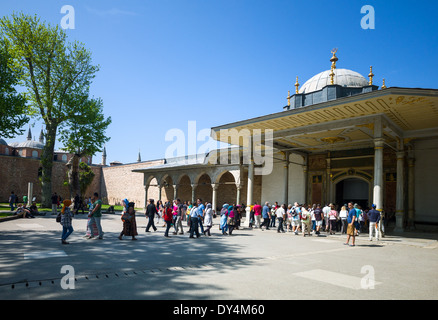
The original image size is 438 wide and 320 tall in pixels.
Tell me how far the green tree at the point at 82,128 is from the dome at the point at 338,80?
17.1m

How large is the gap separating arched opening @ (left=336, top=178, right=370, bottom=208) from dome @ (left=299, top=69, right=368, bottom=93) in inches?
268

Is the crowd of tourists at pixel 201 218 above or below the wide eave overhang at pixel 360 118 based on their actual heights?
below

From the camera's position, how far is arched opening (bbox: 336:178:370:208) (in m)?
20.7

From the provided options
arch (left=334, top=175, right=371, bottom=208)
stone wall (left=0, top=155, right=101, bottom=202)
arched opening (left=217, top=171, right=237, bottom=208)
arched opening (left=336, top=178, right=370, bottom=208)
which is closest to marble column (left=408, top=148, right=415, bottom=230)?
arch (left=334, top=175, right=371, bottom=208)

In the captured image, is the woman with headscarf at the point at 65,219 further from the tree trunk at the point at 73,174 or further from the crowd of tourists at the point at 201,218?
the tree trunk at the point at 73,174

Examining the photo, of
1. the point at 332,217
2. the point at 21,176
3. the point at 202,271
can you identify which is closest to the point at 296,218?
the point at 332,217

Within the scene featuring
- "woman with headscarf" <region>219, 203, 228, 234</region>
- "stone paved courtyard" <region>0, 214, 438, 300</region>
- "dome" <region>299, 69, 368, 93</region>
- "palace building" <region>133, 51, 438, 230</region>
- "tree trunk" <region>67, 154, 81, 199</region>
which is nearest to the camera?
"stone paved courtyard" <region>0, 214, 438, 300</region>

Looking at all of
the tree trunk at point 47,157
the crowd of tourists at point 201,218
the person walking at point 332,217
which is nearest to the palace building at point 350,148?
the crowd of tourists at point 201,218

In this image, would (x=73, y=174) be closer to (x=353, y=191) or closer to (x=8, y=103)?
(x=8, y=103)

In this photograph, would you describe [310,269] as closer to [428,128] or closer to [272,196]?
[428,128]

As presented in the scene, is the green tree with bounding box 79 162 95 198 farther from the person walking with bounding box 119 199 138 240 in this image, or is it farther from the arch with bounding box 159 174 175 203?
the person walking with bounding box 119 199 138 240

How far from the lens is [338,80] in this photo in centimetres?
2112

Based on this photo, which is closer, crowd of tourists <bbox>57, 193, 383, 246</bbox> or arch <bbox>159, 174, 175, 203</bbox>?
crowd of tourists <bbox>57, 193, 383, 246</bbox>

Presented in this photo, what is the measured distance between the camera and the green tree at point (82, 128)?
24.5 metres
